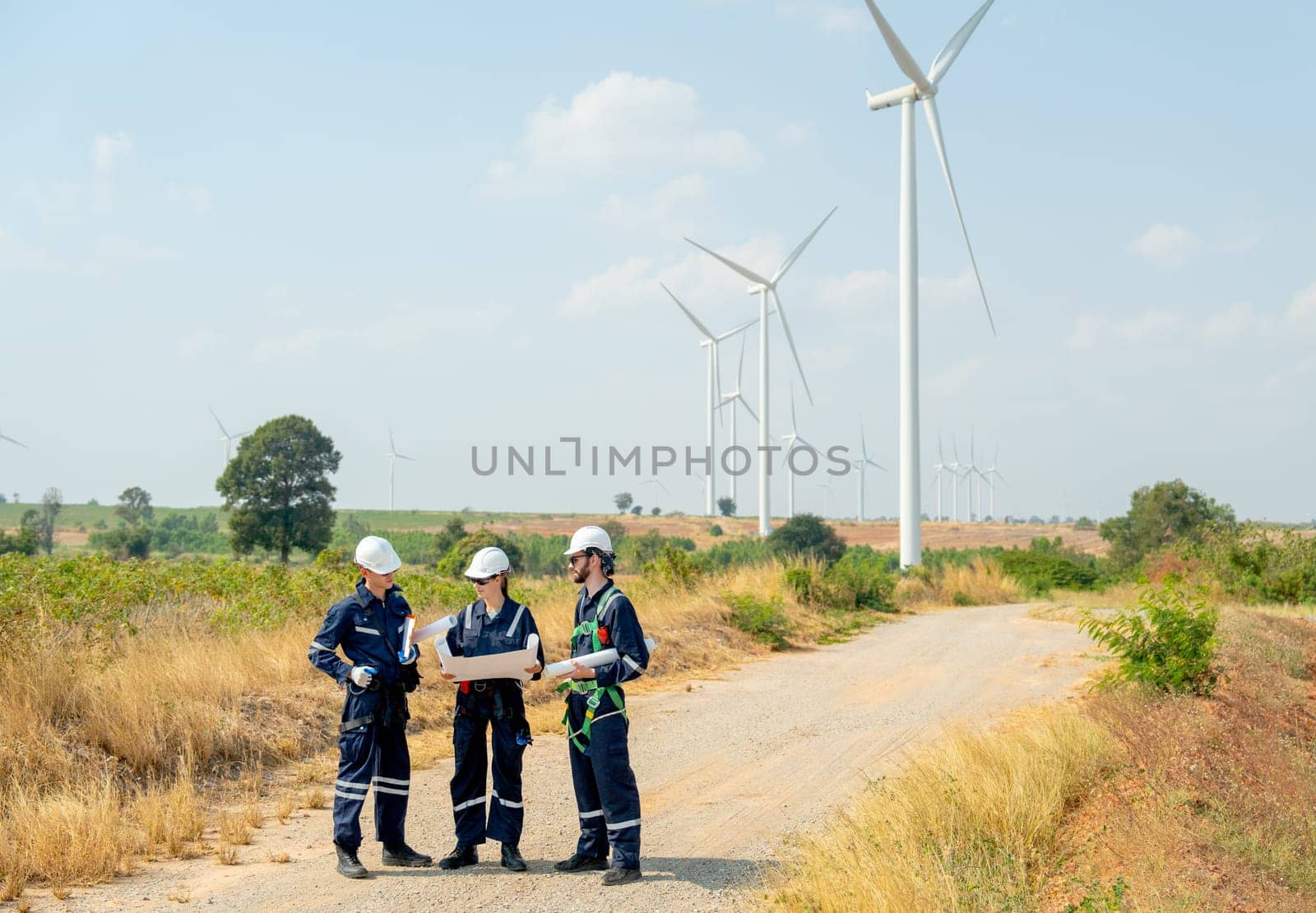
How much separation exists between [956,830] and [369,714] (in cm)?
382

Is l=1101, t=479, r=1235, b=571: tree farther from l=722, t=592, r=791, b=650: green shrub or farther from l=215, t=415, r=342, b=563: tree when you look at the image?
l=215, t=415, r=342, b=563: tree

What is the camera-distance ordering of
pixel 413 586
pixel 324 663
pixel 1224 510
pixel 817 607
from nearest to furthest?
pixel 324 663 < pixel 413 586 < pixel 817 607 < pixel 1224 510

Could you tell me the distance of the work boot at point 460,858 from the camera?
654 centimetres

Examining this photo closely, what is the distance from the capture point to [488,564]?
21.1ft

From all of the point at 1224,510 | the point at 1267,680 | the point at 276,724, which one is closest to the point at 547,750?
the point at 276,724

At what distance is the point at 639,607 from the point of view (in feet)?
60.1

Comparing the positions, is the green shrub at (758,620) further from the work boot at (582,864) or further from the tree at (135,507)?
the tree at (135,507)

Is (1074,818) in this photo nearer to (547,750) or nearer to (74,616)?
(547,750)

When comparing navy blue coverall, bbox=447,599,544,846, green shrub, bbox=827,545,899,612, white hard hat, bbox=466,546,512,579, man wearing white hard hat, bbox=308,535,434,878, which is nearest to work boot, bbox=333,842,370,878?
man wearing white hard hat, bbox=308,535,434,878

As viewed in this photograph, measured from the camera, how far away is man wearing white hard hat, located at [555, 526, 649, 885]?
20.2 feet

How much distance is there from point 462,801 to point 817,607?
58.7ft

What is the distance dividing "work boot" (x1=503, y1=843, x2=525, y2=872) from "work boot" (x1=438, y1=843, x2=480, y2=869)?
0.74ft

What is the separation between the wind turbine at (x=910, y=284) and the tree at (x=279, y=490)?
33211mm

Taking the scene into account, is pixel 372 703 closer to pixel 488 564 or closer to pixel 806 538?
pixel 488 564
